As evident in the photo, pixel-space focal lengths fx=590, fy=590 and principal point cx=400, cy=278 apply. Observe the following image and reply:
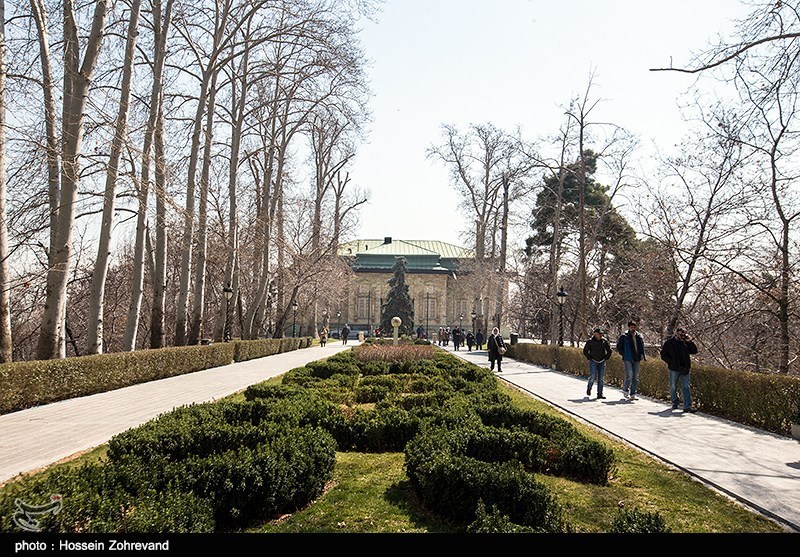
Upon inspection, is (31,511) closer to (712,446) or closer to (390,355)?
(712,446)

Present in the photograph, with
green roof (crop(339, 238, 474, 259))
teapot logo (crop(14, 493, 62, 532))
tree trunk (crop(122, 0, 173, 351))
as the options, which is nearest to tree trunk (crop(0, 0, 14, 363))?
tree trunk (crop(122, 0, 173, 351))

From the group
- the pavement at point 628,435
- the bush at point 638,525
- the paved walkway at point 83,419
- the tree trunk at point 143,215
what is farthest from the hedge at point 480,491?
the tree trunk at point 143,215

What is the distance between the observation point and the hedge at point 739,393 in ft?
28.1

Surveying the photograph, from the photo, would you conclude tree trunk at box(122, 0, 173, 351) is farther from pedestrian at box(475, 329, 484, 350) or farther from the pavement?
pedestrian at box(475, 329, 484, 350)

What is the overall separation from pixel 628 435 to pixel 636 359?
15.7 feet

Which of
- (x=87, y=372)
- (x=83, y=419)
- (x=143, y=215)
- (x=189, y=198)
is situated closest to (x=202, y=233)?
(x=189, y=198)

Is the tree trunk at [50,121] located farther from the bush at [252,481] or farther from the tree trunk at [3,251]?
the bush at [252,481]

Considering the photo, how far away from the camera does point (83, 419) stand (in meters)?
8.57

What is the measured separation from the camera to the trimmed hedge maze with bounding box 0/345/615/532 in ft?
11.5

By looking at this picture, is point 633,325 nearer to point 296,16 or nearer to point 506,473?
point 506,473

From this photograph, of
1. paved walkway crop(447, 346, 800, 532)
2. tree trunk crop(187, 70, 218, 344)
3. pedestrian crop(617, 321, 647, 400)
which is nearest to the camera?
Answer: paved walkway crop(447, 346, 800, 532)

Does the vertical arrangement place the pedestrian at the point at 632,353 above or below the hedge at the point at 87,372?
above

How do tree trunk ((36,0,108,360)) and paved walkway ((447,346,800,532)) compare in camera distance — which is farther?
tree trunk ((36,0,108,360))

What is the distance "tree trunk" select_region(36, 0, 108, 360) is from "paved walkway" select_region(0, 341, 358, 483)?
1.51 m
